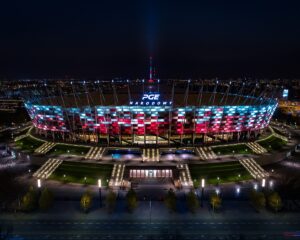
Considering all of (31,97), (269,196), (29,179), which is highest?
(31,97)

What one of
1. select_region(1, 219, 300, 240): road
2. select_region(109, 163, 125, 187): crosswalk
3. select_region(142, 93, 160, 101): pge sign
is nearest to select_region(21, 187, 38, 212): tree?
select_region(1, 219, 300, 240): road

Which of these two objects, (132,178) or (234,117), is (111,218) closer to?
(132,178)

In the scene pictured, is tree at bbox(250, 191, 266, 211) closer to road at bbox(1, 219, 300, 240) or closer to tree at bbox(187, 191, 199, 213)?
road at bbox(1, 219, 300, 240)

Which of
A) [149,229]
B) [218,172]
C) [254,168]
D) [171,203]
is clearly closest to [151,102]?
[218,172]

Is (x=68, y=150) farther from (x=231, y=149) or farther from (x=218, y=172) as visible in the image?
(x=231, y=149)

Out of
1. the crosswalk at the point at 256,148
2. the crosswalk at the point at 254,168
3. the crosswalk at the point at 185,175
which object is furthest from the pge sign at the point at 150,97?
the crosswalk at the point at 256,148

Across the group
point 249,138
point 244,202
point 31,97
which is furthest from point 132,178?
point 31,97
